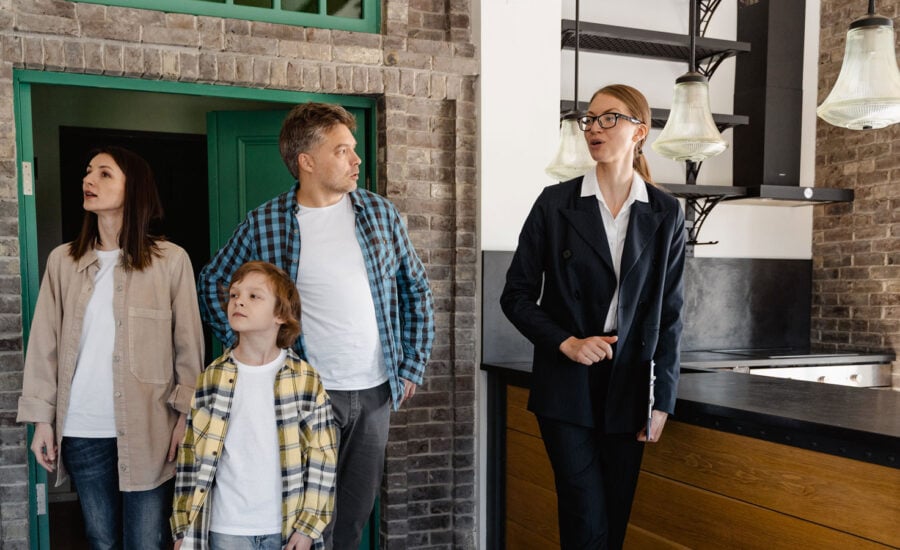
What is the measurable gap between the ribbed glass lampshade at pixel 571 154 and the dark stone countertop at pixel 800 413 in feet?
3.30

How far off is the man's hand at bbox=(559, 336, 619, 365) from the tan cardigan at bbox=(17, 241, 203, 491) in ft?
3.68

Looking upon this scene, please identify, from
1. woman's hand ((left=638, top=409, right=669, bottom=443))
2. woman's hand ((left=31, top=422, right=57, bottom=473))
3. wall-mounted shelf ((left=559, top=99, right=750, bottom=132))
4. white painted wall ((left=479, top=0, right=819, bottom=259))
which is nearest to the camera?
woman's hand ((left=638, top=409, right=669, bottom=443))

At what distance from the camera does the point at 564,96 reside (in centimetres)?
430

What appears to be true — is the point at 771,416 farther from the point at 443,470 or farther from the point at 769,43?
the point at 769,43

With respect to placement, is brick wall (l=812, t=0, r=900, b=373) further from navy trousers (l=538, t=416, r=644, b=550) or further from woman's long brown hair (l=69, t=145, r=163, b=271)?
woman's long brown hair (l=69, t=145, r=163, b=271)

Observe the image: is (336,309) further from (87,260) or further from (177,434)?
(87,260)

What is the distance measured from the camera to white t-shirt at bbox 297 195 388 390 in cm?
228

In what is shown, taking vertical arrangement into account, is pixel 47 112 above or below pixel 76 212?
above

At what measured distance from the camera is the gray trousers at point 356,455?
2.30m

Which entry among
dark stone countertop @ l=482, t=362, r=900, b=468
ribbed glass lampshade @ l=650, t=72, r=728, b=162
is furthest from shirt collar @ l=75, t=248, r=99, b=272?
ribbed glass lampshade @ l=650, t=72, r=728, b=162

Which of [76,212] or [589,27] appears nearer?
[589,27]

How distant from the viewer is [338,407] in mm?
2283

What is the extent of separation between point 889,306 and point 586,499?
3370 mm

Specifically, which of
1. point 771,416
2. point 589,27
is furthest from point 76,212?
point 771,416
